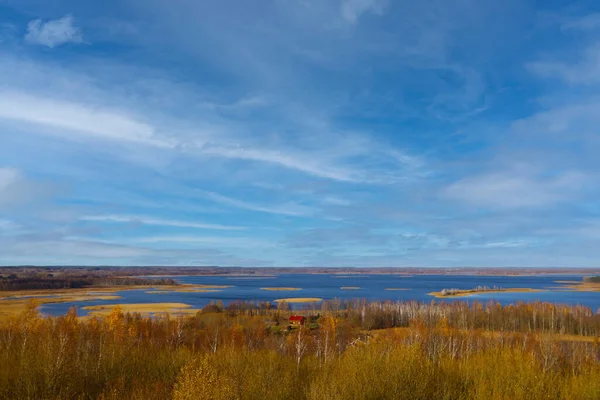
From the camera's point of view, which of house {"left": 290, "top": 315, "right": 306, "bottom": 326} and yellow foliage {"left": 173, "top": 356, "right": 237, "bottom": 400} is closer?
yellow foliage {"left": 173, "top": 356, "right": 237, "bottom": 400}

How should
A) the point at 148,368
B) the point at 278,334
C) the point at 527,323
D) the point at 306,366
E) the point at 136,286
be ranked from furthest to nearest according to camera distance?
1. the point at 136,286
2. the point at 527,323
3. the point at 278,334
4. the point at 306,366
5. the point at 148,368

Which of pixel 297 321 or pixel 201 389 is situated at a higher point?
pixel 201 389

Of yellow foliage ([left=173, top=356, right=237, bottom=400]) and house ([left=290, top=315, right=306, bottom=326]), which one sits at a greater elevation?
yellow foliage ([left=173, top=356, right=237, bottom=400])

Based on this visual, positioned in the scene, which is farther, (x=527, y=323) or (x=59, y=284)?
(x=59, y=284)

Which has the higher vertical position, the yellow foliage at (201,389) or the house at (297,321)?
the yellow foliage at (201,389)

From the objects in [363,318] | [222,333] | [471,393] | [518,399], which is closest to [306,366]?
[471,393]

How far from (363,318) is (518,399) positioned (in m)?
52.3

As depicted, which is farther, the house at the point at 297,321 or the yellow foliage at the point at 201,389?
the house at the point at 297,321

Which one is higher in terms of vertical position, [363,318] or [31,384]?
[31,384]

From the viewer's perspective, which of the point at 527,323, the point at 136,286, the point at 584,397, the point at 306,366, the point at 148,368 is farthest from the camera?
the point at 136,286

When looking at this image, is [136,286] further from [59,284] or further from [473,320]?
[473,320]

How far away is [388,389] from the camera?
15.3 m

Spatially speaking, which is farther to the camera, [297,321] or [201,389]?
[297,321]

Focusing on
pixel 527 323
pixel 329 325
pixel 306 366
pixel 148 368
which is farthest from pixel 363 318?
pixel 148 368
